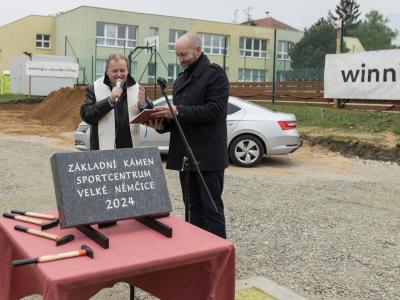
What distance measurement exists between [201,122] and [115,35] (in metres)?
45.2

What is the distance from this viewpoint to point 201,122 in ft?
13.0

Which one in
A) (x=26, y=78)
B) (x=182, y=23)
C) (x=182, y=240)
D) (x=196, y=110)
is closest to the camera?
(x=182, y=240)

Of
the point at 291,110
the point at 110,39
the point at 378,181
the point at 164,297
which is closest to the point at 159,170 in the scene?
the point at 164,297

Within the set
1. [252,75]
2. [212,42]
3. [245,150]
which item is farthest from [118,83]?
[212,42]

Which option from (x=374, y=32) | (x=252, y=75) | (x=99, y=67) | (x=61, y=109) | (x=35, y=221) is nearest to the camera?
(x=35, y=221)

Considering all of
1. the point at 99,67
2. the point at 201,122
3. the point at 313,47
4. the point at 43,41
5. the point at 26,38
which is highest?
the point at 313,47

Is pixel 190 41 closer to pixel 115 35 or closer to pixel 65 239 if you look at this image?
A: pixel 65 239

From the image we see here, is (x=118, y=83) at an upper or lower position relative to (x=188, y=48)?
lower

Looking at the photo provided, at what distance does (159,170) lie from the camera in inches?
125

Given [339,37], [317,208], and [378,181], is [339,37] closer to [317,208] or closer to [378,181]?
[378,181]

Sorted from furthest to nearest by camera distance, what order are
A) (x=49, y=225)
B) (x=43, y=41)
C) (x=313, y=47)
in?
1. (x=313, y=47)
2. (x=43, y=41)
3. (x=49, y=225)

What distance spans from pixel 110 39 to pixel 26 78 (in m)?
12.1

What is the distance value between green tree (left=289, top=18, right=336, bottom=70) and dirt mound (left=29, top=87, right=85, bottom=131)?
30.0 metres

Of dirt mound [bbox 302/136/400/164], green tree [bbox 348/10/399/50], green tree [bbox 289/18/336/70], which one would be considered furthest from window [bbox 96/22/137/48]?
green tree [bbox 348/10/399/50]
